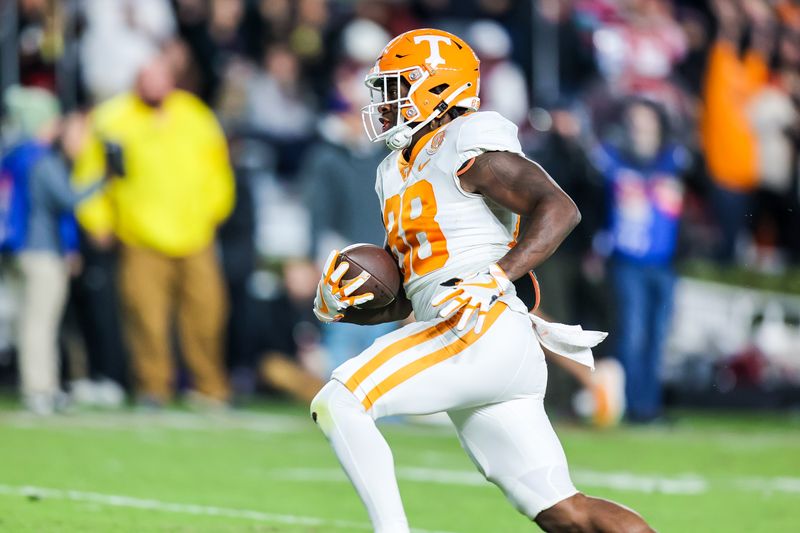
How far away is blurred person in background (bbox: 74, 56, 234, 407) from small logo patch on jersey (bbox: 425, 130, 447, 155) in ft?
21.2

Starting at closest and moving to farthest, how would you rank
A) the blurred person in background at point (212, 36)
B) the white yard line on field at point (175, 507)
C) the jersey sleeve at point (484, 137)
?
the jersey sleeve at point (484, 137) < the white yard line on field at point (175, 507) < the blurred person in background at point (212, 36)

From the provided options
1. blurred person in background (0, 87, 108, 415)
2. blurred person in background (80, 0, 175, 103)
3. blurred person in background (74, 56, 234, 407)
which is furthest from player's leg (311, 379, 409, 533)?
blurred person in background (80, 0, 175, 103)

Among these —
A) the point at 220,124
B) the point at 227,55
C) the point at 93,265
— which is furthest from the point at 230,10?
the point at 93,265

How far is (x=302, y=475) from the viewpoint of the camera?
7770 millimetres

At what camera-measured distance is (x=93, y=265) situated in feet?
38.0

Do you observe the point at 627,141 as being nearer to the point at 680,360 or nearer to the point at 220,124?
the point at 680,360

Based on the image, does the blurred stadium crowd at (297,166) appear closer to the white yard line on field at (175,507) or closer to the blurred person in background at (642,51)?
the blurred person in background at (642,51)

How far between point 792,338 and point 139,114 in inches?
219

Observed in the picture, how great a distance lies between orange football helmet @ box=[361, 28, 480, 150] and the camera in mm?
4707

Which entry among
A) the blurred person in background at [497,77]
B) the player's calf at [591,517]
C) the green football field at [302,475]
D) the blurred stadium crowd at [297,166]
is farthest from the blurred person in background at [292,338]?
the player's calf at [591,517]

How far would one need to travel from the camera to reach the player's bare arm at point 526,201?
4293 millimetres

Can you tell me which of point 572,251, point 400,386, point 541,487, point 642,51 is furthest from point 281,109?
point 541,487

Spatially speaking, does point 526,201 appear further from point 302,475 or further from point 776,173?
point 776,173

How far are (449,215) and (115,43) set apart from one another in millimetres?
8044
